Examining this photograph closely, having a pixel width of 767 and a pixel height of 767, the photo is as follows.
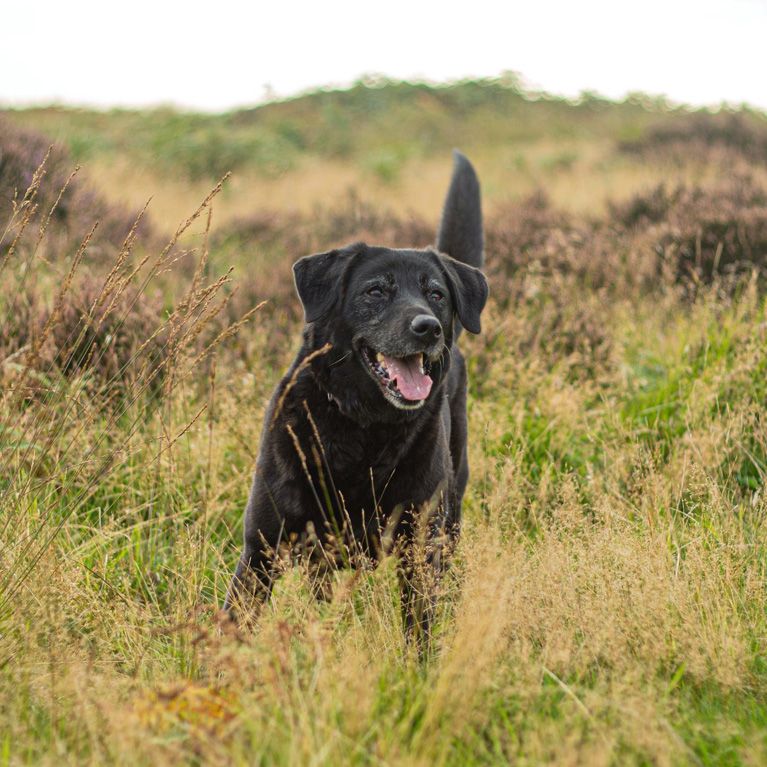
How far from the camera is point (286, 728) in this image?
158 cm

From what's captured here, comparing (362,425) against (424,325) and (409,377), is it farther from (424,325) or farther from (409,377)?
(424,325)

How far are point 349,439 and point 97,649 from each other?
1063mm

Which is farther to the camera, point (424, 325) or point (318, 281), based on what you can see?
point (318, 281)

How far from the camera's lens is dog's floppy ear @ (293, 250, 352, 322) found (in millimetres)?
2914

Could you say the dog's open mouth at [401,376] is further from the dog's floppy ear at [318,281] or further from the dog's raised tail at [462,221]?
the dog's raised tail at [462,221]

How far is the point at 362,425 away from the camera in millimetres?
2795

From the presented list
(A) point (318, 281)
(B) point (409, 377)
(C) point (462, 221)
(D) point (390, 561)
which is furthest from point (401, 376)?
(C) point (462, 221)

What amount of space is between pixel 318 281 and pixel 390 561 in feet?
3.57

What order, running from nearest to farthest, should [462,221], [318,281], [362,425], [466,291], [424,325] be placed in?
[424,325], [362,425], [318,281], [466,291], [462,221]

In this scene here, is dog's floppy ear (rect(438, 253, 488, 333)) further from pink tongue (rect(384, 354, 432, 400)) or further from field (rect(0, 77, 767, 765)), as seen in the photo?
field (rect(0, 77, 767, 765))

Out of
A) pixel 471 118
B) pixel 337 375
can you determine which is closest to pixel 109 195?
pixel 337 375

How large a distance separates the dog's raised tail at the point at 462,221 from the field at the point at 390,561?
23.8 inches

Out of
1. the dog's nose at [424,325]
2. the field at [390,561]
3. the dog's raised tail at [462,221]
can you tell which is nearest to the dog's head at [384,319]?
the dog's nose at [424,325]

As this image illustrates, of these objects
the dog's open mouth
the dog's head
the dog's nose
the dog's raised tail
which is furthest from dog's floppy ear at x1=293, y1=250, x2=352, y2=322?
the dog's raised tail
